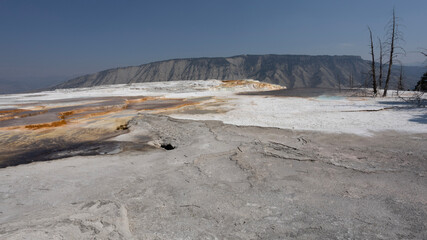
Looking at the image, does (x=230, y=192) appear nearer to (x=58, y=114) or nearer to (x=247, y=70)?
(x=58, y=114)

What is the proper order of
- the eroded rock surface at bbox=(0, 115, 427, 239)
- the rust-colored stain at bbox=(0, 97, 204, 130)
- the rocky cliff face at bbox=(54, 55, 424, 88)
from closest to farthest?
the eroded rock surface at bbox=(0, 115, 427, 239)
the rust-colored stain at bbox=(0, 97, 204, 130)
the rocky cliff face at bbox=(54, 55, 424, 88)

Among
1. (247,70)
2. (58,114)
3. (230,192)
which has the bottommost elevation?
(230,192)

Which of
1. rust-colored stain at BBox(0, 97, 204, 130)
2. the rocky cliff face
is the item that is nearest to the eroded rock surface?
rust-colored stain at BBox(0, 97, 204, 130)

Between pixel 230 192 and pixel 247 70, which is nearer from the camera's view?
pixel 230 192

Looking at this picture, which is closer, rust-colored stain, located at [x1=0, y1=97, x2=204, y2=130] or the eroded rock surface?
the eroded rock surface

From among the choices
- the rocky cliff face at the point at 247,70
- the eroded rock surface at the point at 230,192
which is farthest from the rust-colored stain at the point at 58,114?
the rocky cliff face at the point at 247,70

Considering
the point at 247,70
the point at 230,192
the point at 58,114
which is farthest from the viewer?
the point at 247,70

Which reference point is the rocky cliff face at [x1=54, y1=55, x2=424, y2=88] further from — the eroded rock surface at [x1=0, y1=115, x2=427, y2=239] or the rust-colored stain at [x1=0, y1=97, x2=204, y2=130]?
the eroded rock surface at [x1=0, y1=115, x2=427, y2=239]

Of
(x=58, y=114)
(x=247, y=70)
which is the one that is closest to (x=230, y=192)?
(x=58, y=114)
